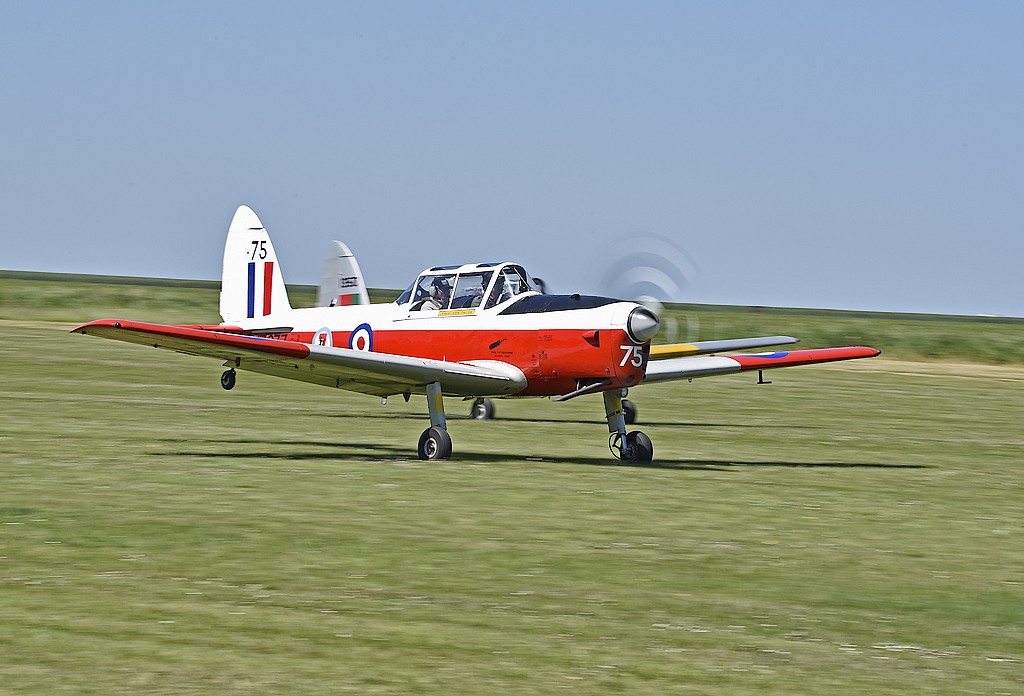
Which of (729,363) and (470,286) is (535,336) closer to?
(470,286)

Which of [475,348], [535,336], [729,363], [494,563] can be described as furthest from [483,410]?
[494,563]

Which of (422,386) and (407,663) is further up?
(422,386)

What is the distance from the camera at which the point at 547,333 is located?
17547mm

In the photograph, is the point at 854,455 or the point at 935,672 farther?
the point at 854,455

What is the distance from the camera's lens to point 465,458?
1791 cm

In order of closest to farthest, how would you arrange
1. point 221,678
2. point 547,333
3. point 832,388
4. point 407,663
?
point 221,678 → point 407,663 → point 547,333 → point 832,388

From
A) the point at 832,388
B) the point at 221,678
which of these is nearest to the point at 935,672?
the point at 221,678

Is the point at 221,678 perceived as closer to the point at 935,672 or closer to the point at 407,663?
the point at 407,663

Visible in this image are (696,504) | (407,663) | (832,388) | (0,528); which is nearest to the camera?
(407,663)

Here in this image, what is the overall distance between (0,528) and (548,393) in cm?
885

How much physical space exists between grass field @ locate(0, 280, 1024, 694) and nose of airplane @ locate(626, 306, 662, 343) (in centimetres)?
179

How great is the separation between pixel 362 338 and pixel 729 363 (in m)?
5.77

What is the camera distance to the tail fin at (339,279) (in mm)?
25891

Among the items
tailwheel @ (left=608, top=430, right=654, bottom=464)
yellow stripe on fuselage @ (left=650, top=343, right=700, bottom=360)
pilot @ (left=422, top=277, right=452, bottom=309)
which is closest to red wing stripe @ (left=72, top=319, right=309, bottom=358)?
pilot @ (left=422, top=277, right=452, bottom=309)
